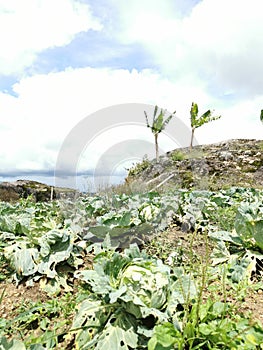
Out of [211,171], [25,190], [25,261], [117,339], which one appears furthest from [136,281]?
[211,171]

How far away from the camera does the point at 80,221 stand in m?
4.11

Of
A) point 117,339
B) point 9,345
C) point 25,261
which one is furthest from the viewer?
point 25,261

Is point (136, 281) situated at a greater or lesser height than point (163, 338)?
greater

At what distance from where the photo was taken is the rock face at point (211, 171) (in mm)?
13547

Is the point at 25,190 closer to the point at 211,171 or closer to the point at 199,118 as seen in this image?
the point at 211,171

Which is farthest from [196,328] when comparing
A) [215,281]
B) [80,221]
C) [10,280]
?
[80,221]

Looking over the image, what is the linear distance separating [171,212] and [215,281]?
169 centimetres

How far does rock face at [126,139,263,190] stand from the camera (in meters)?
13.5

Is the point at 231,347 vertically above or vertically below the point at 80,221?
below

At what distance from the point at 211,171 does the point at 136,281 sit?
14.4m

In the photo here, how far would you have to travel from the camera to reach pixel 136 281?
1975 mm

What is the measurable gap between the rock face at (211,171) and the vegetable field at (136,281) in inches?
340

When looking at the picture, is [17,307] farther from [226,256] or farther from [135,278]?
[226,256]

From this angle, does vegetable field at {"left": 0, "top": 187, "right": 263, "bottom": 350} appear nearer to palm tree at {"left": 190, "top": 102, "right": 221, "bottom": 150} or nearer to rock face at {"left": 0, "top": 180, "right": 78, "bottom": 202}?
rock face at {"left": 0, "top": 180, "right": 78, "bottom": 202}
